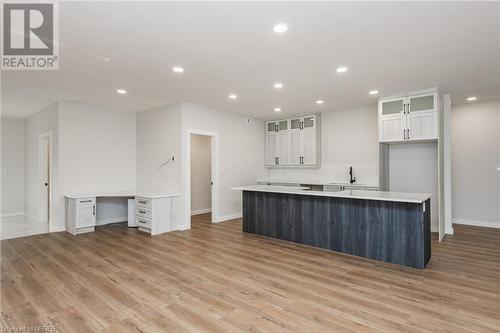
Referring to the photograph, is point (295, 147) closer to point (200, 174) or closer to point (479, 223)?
point (200, 174)

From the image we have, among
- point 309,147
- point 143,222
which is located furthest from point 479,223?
point 143,222

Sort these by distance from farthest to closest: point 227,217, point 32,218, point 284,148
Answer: point 284,148
point 32,218
point 227,217

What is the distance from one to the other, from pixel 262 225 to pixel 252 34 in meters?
3.47

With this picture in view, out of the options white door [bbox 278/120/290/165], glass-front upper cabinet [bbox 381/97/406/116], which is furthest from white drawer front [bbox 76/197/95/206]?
glass-front upper cabinet [bbox 381/97/406/116]

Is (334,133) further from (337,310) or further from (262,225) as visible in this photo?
(337,310)

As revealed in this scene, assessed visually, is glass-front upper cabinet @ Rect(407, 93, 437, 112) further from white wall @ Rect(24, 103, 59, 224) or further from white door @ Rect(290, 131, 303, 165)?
white wall @ Rect(24, 103, 59, 224)

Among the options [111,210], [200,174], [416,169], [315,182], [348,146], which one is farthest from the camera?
[200,174]

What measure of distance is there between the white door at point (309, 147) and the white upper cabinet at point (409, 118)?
1845mm

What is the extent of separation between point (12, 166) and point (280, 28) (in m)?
8.20

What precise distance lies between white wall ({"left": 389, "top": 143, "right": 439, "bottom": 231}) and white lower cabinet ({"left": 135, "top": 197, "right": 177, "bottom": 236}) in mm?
4795

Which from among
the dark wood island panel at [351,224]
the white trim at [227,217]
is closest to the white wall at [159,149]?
the white trim at [227,217]

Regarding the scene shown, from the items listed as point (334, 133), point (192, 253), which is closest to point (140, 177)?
point (192, 253)

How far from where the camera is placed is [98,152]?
6207mm

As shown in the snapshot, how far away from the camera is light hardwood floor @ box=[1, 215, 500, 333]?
233 cm
